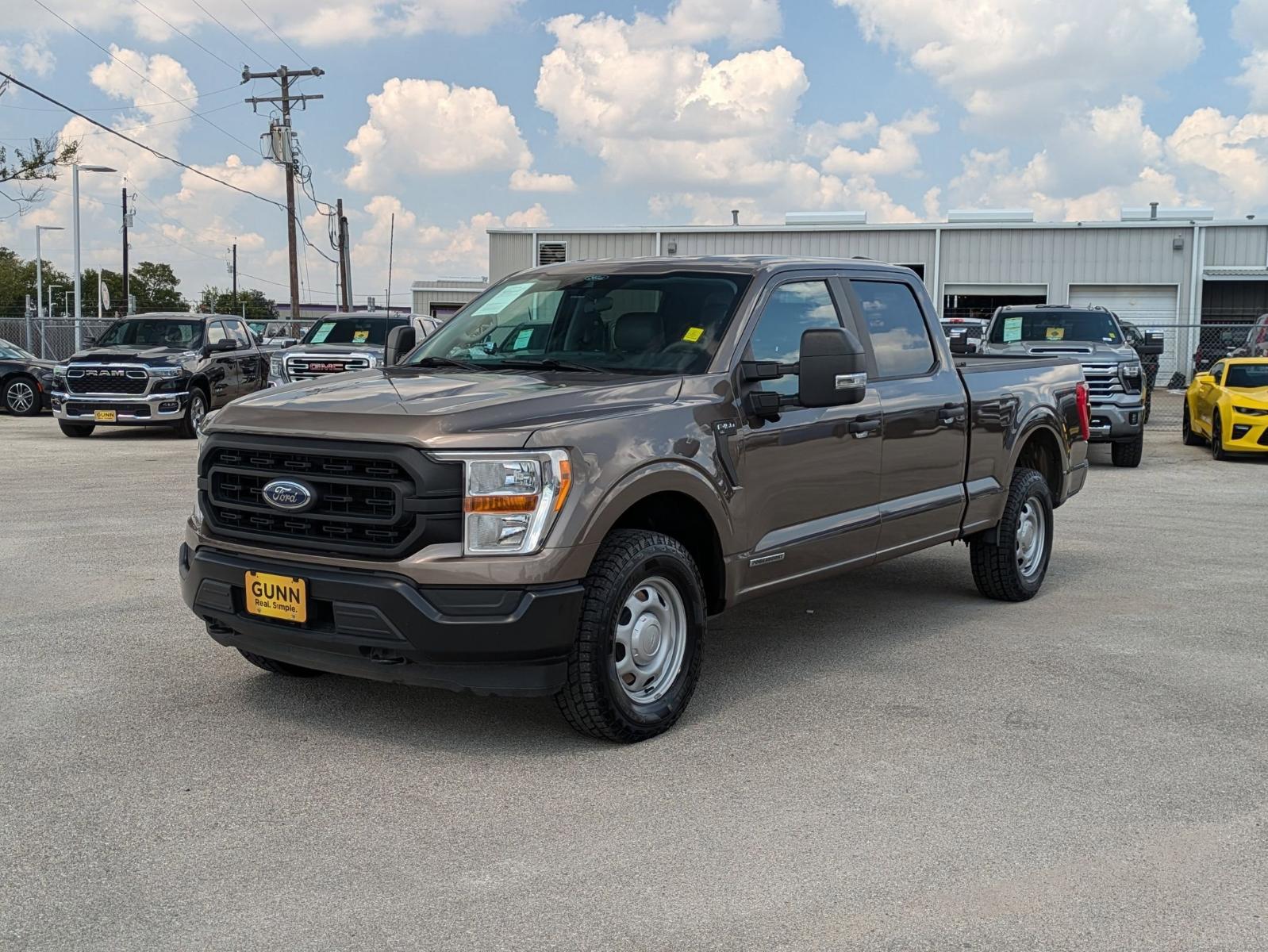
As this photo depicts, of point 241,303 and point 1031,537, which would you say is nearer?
point 1031,537

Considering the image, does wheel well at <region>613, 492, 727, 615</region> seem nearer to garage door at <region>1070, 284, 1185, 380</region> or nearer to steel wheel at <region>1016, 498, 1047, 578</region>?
steel wheel at <region>1016, 498, 1047, 578</region>

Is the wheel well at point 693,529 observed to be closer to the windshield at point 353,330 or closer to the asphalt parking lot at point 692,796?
the asphalt parking lot at point 692,796

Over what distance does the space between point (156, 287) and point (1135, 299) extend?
321ft

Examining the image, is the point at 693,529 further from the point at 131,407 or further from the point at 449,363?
the point at 131,407

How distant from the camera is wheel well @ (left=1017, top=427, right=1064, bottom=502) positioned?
8211 millimetres

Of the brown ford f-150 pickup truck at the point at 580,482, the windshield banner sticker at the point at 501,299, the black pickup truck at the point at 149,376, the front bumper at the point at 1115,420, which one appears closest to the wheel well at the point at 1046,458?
the brown ford f-150 pickup truck at the point at 580,482

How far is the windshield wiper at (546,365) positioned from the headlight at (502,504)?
109cm

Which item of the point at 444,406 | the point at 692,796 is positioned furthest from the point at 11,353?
the point at 692,796

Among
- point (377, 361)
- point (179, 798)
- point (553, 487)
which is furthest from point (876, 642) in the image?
point (377, 361)

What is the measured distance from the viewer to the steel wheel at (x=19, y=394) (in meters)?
23.1

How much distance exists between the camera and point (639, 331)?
5836mm

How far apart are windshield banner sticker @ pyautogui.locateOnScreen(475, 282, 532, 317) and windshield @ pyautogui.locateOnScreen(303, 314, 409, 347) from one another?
13434mm

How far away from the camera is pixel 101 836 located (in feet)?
13.4

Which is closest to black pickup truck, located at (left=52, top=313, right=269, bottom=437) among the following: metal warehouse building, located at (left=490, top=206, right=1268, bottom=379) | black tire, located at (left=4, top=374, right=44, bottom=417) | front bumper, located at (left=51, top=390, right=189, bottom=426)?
front bumper, located at (left=51, top=390, right=189, bottom=426)
